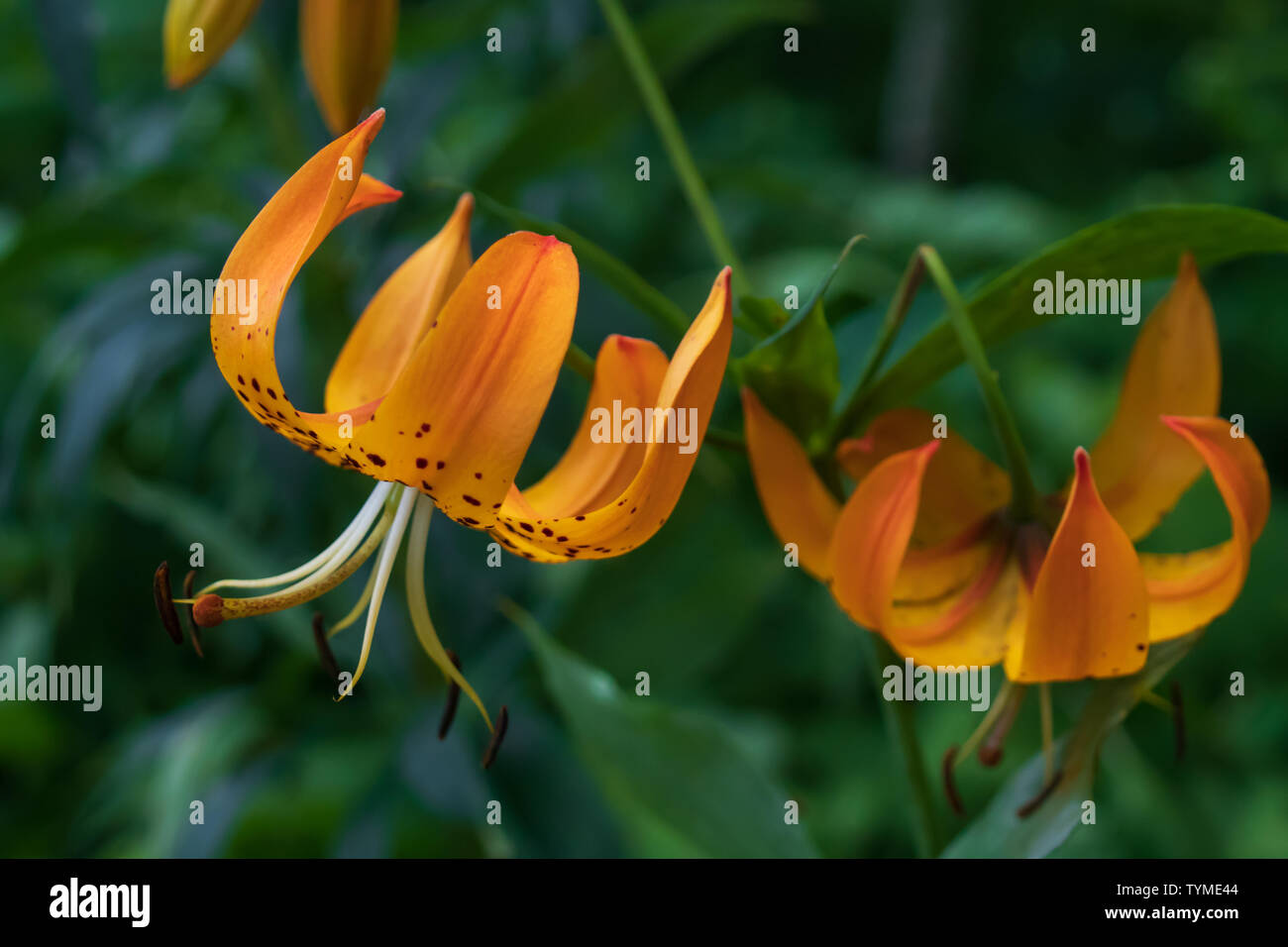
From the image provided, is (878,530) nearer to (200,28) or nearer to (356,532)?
(356,532)

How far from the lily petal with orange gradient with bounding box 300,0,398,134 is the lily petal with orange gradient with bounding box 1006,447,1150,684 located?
39cm

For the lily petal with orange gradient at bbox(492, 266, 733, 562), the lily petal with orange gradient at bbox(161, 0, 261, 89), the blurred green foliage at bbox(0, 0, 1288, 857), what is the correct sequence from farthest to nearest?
1. the blurred green foliage at bbox(0, 0, 1288, 857)
2. the lily petal with orange gradient at bbox(161, 0, 261, 89)
3. the lily petal with orange gradient at bbox(492, 266, 733, 562)

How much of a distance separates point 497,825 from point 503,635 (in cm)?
19

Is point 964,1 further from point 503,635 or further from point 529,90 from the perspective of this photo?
point 503,635

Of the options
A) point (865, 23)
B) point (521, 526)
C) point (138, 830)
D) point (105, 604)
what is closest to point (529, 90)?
point (105, 604)

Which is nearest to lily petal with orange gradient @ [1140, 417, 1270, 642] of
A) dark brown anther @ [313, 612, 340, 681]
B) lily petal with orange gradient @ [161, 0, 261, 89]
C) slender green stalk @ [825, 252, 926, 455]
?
slender green stalk @ [825, 252, 926, 455]

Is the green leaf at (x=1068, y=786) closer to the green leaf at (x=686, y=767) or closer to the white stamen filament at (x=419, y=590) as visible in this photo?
the green leaf at (x=686, y=767)

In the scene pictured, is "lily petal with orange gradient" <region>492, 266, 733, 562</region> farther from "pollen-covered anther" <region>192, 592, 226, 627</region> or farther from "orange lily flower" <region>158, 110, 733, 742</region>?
"pollen-covered anther" <region>192, 592, 226, 627</region>

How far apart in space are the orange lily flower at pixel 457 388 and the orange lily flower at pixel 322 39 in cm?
15

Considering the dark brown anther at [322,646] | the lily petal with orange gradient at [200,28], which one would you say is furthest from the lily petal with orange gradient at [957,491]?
the lily petal with orange gradient at [200,28]

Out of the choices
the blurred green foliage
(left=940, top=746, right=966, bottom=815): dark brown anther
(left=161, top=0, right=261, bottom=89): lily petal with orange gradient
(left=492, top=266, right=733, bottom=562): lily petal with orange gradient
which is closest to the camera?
(left=492, top=266, right=733, bottom=562): lily petal with orange gradient

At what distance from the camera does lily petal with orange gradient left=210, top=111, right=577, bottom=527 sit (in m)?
0.32

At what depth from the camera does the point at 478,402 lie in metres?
0.33

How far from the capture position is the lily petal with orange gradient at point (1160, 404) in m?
0.40
